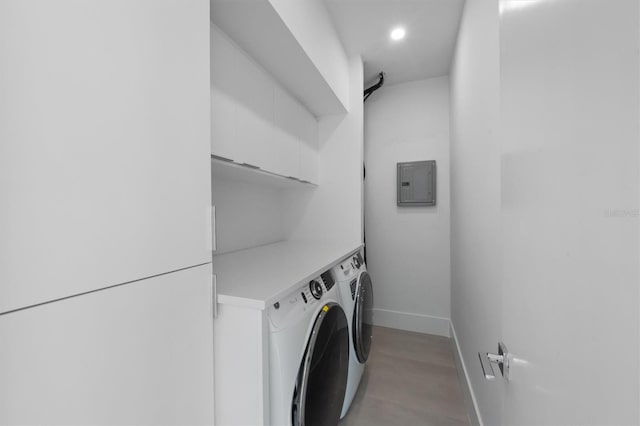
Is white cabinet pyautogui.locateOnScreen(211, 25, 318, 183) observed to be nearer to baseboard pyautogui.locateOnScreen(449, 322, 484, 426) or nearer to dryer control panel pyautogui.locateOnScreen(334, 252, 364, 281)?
dryer control panel pyautogui.locateOnScreen(334, 252, 364, 281)

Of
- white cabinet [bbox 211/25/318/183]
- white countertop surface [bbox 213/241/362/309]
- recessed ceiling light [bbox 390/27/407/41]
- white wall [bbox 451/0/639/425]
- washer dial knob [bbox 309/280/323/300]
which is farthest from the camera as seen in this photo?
→ recessed ceiling light [bbox 390/27/407/41]

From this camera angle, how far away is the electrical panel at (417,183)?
2.70 metres

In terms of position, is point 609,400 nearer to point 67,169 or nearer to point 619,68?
point 619,68

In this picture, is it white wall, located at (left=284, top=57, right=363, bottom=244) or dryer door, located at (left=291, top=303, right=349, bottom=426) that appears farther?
white wall, located at (left=284, top=57, right=363, bottom=244)

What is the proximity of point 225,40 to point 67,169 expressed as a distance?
116 cm

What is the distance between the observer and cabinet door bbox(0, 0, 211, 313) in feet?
1.37

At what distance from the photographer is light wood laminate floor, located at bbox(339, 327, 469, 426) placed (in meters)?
1.55

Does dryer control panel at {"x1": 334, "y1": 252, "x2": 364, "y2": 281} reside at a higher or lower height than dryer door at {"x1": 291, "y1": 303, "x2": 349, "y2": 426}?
higher

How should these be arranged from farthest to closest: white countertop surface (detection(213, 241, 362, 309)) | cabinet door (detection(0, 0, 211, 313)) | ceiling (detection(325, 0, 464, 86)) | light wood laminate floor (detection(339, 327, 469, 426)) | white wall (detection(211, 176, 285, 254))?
ceiling (detection(325, 0, 464, 86)) < white wall (detection(211, 176, 285, 254)) < light wood laminate floor (detection(339, 327, 469, 426)) < white countertop surface (detection(213, 241, 362, 309)) < cabinet door (detection(0, 0, 211, 313))

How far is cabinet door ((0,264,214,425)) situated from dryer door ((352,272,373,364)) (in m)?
0.96

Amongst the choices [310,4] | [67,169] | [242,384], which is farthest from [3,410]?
[310,4]

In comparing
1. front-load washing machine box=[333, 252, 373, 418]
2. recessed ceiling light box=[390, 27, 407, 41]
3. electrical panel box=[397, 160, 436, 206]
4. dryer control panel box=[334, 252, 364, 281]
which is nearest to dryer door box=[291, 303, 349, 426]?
front-load washing machine box=[333, 252, 373, 418]

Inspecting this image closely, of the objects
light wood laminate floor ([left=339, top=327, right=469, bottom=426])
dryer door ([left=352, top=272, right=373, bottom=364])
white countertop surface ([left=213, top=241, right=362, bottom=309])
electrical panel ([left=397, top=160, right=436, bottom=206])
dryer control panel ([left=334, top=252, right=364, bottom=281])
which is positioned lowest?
light wood laminate floor ([left=339, top=327, right=469, bottom=426])

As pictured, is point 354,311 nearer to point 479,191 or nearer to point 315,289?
point 315,289
